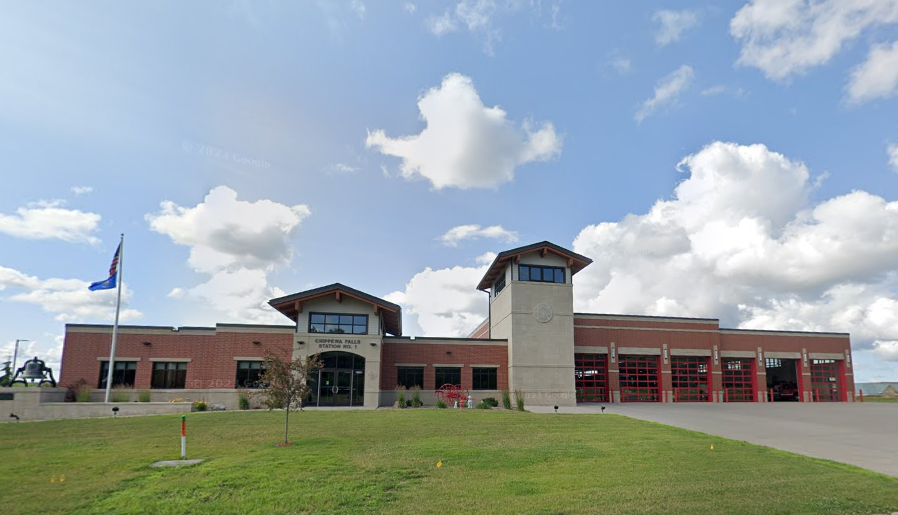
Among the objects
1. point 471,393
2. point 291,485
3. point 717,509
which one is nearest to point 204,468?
point 291,485

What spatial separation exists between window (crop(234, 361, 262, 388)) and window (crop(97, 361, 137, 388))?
19.7ft

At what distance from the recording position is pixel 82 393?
91.1 ft

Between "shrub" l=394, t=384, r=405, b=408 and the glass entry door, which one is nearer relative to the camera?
"shrub" l=394, t=384, r=405, b=408

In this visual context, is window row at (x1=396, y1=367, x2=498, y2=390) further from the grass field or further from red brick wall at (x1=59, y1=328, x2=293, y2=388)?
the grass field

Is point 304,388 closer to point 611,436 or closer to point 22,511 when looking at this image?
point 22,511

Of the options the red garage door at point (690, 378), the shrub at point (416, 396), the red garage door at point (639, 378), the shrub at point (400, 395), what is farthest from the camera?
the red garage door at point (690, 378)

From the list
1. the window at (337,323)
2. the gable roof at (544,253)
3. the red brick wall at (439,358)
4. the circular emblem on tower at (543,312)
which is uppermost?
the gable roof at (544,253)

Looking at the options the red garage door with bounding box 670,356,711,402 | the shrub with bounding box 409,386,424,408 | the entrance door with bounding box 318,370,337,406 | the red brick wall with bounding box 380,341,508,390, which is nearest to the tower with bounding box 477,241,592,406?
the red brick wall with bounding box 380,341,508,390

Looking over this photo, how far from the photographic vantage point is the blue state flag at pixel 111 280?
1088 inches

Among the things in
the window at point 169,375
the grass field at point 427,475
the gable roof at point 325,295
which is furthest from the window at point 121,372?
the grass field at point 427,475

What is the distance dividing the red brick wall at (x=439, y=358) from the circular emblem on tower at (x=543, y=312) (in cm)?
313

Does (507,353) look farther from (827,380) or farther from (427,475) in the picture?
(827,380)

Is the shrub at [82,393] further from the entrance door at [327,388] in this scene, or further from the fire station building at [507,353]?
the entrance door at [327,388]

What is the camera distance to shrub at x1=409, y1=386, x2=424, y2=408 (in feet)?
96.1
